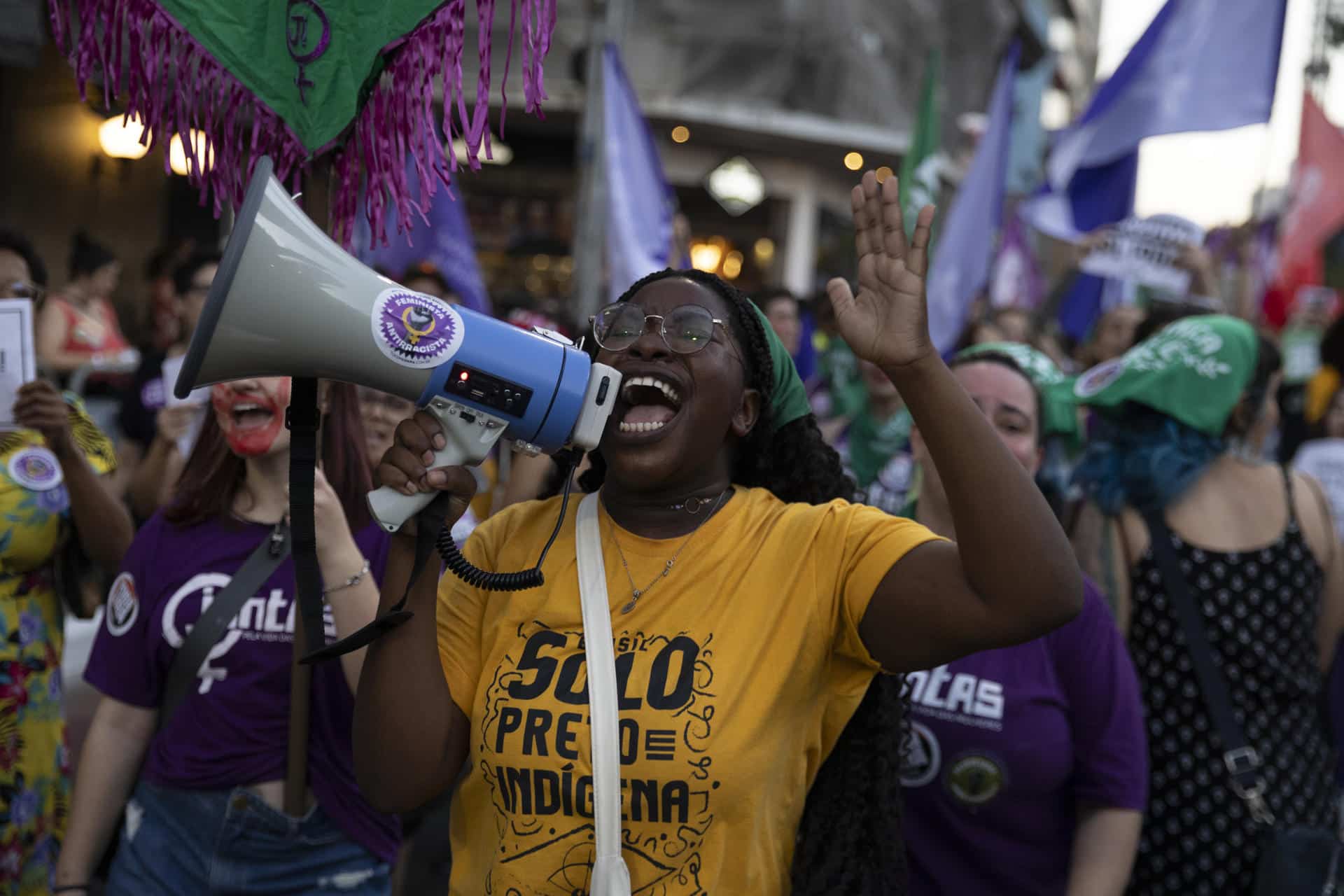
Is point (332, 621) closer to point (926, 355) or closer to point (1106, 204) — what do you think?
point (926, 355)

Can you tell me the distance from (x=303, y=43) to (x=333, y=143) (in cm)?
17

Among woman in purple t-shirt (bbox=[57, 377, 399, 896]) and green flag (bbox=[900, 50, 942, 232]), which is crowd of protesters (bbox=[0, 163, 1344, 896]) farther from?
green flag (bbox=[900, 50, 942, 232])

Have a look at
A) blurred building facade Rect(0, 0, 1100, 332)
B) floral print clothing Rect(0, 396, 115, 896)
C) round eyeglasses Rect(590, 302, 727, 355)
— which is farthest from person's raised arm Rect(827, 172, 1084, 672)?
blurred building facade Rect(0, 0, 1100, 332)

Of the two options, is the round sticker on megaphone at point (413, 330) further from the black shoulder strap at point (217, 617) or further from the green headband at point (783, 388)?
the black shoulder strap at point (217, 617)

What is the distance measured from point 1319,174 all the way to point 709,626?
30.1 feet

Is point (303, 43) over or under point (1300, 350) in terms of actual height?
over

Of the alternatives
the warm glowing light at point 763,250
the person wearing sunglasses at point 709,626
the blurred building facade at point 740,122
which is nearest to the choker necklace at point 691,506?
the person wearing sunglasses at point 709,626

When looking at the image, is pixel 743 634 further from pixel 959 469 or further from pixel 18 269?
pixel 18 269

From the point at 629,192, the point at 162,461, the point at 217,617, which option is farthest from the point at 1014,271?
the point at 217,617

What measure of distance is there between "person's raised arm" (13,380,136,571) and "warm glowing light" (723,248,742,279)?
642 inches

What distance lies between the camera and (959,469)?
179 centimetres

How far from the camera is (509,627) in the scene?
2059mm

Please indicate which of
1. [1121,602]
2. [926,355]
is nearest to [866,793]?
[926,355]

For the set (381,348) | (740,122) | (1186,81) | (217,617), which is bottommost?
(217,617)
